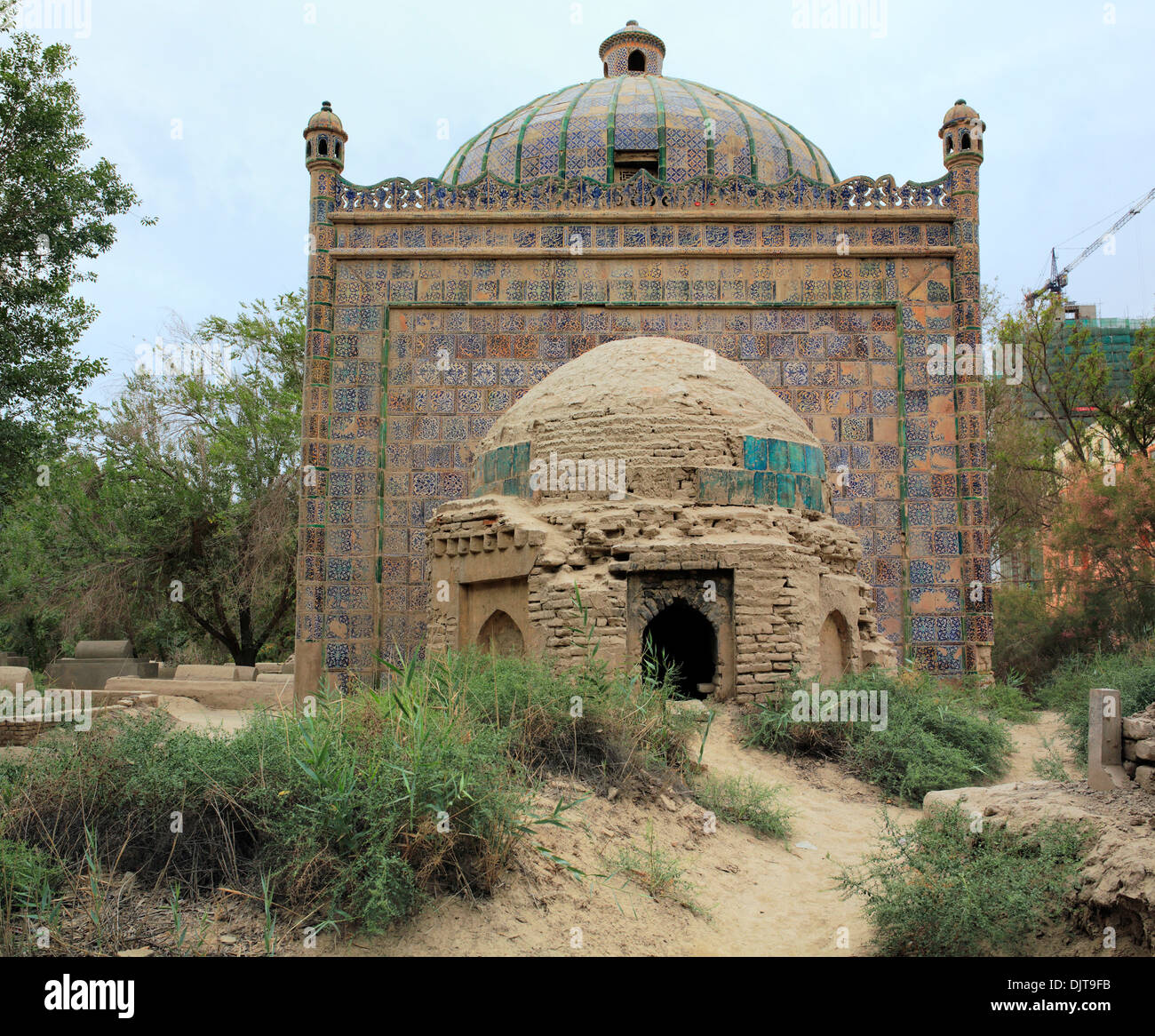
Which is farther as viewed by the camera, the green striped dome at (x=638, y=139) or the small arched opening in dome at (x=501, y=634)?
the green striped dome at (x=638, y=139)

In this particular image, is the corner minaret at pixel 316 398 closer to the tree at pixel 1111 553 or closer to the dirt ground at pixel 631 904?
the dirt ground at pixel 631 904

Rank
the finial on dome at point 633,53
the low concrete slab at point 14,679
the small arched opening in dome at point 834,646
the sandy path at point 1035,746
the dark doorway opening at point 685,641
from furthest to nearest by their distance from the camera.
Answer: the finial on dome at point 633,53 → the low concrete slab at point 14,679 → the dark doorway opening at point 685,641 → the small arched opening in dome at point 834,646 → the sandy path at point 1035,746

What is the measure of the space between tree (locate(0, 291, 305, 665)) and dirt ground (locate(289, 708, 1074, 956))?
13284mm

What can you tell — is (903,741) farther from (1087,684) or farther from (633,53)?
(633,53)

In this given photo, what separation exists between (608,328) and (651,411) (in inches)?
164

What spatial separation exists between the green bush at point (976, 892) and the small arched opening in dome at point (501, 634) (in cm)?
441

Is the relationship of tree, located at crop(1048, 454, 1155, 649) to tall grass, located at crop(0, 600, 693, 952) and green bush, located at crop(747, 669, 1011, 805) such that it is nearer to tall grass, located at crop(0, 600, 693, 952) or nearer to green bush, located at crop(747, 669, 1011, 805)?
green bush, located at crop(747, 669, 1011, 805)

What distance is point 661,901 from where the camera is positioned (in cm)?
484

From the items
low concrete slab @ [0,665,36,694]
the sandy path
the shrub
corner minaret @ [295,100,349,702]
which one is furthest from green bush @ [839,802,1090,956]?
low concrete slab @ [0,665,36,694]

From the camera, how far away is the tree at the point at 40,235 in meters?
10.8

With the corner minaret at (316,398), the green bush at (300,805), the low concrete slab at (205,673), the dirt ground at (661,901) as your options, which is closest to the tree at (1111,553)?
the dirt ground at (661,901)

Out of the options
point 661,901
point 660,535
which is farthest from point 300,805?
point 660,535

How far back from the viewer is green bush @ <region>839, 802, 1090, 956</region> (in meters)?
4.16

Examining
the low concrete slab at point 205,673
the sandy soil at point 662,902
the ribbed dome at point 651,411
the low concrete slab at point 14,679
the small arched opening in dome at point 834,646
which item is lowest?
the sandy soil at point 662,902
